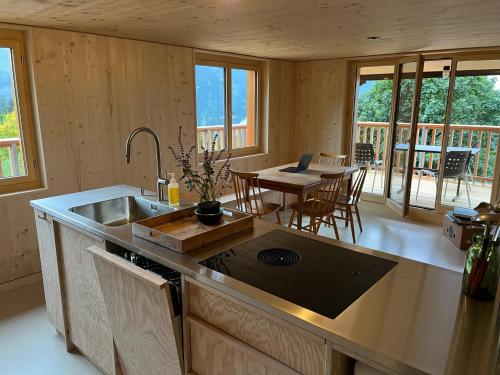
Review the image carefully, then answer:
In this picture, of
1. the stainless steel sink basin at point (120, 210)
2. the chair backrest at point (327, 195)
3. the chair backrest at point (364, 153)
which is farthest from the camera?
the chair backrest at point (364, 153)

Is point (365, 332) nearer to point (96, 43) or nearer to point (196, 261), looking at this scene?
point (196, 261)

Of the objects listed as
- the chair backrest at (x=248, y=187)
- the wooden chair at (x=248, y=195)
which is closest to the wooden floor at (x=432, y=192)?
the wooden chair at (x=248, y=195)

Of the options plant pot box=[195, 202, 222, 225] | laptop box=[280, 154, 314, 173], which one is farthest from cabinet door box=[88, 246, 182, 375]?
laptop box=[280, 154, 314, 173]

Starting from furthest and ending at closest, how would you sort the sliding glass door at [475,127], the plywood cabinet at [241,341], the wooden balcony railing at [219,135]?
the sliding glass door at [475,127], the wooden balcony railing at [219,135], the plywood cabinet at [241,341]

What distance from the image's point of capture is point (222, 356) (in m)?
1.39

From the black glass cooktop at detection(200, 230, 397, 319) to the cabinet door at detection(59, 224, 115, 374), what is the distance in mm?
755

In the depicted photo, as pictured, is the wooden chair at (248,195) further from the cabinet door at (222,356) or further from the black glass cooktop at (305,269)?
the cabinet door at (222,356)

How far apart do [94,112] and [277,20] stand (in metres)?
1.84

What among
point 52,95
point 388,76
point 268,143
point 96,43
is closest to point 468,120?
point 388,76

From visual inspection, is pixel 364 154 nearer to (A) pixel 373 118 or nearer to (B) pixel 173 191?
(A) pixel 373 118

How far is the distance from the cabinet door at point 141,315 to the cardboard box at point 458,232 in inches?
133

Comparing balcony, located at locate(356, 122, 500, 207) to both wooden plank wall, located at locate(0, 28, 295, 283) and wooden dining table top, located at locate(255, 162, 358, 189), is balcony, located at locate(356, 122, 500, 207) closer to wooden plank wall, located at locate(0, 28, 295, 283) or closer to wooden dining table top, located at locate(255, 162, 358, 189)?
wooden dining table top, located at locate(255, 162, 358, 189)

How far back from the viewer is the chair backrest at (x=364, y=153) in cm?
551

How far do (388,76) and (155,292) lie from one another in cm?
480
